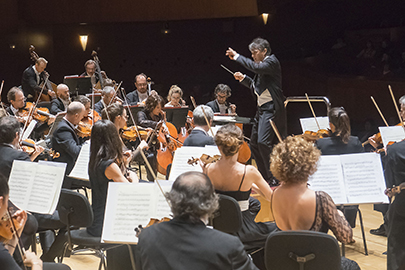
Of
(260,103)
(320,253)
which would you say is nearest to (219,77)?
(260,103)

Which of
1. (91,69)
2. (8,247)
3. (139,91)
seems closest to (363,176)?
(8,247)

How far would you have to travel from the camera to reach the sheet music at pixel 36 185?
106 inches

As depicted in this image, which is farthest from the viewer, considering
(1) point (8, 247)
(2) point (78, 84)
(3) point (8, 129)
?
(2) point (78, 84)

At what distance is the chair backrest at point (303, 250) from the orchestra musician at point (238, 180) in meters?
0.69

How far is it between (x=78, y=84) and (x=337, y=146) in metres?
4.74

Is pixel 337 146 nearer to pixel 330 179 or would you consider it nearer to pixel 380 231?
pixel 330 179

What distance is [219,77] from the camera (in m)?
10.0

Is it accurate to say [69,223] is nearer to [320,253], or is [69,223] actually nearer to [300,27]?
[320,253]

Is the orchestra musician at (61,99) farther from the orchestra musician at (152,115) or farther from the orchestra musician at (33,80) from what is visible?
the orchestra musician at (152,115)

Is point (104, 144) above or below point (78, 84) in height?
below

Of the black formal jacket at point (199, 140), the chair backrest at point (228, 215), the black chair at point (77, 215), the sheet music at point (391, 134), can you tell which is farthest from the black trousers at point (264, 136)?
the black chair at point (77, 215)

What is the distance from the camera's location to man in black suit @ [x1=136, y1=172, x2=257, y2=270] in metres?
1.57

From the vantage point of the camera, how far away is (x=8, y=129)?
301 cm

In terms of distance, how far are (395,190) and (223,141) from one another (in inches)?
42.8
